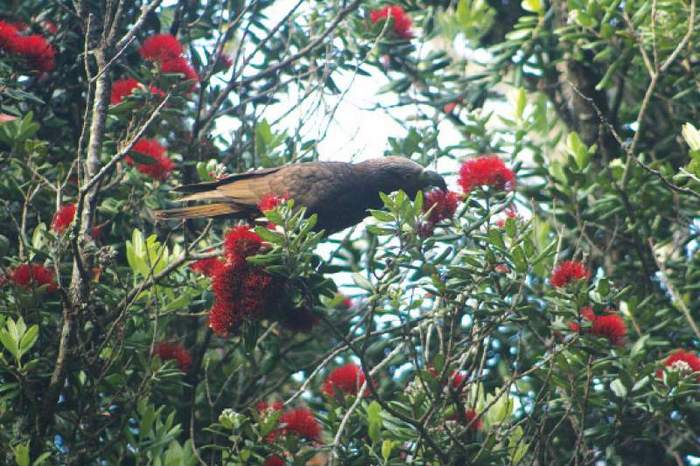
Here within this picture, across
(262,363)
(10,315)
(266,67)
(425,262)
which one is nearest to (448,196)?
(425,262)

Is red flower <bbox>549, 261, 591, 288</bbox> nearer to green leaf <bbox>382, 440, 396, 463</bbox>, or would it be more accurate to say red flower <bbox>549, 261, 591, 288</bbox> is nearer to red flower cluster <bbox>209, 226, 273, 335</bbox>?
green leaf <bbox>382, 440, 396, 463</bbox>

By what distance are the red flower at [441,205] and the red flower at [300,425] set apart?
3.55ft

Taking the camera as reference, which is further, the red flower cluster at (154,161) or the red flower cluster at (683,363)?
the red flower cluster at (154,161)

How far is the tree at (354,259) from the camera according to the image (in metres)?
4.16

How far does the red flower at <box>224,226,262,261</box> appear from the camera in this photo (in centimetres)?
418

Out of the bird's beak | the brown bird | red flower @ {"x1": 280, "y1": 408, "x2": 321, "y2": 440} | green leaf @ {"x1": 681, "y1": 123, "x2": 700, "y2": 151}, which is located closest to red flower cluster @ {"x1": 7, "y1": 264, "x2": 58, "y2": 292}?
the brown bird

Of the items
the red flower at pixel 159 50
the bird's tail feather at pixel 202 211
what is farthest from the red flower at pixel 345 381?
the red flower at pixel 159 50

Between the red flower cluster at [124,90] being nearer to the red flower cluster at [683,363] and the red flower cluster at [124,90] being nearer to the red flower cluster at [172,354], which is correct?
the red flower cluster at [172,354]

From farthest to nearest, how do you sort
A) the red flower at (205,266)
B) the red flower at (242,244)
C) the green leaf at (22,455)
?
1. the red flower at (205,266)
2. the red flower at (242,244)
3. the green leaf at (22,455)

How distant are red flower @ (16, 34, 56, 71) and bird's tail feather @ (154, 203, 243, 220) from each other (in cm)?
95

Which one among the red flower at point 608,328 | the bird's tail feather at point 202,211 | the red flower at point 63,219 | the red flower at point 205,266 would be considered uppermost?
the red flower at point 63,219

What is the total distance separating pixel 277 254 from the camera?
3994 mm

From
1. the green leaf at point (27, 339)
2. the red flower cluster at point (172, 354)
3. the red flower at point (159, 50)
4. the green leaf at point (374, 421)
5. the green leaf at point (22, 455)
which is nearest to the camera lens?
the green leaf at point (22, 455)

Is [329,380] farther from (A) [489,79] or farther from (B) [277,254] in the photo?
(A) [489,79]
